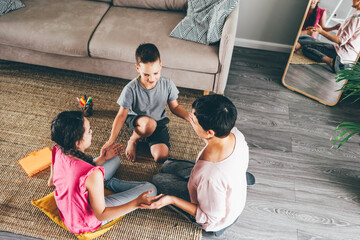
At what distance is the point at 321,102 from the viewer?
224 centimetres

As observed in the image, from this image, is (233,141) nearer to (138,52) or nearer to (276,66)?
(138,52)

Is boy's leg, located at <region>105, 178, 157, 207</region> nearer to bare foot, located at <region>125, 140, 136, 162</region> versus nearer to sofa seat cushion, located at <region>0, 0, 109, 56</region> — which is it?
bare foot, located at <region>125, 140, 136, 162</region>

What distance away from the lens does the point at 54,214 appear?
1.42 m

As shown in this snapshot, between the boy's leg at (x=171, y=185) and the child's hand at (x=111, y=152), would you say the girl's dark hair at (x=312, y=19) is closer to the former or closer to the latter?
the boy's leg at (x=171, y=185)

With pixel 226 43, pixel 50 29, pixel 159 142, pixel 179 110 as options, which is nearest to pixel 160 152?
pixel 159 142

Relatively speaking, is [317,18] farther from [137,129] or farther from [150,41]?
[137,129]

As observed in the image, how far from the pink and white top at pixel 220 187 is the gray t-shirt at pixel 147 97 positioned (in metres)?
0.54

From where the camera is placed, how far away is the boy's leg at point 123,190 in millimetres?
1383

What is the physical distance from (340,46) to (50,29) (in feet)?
7.23

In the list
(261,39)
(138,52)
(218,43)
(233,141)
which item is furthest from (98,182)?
(261,39)

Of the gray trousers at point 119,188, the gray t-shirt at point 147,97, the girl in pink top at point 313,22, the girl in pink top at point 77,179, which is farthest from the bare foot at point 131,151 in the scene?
the girl in pink top at point 313,22

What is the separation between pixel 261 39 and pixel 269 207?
177 cm

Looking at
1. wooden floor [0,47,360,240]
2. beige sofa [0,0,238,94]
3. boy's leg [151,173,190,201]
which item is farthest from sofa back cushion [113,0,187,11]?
boy's leg [151,173,190,201]

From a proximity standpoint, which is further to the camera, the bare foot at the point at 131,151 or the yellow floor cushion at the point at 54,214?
the bare foot at the point at 131,151
